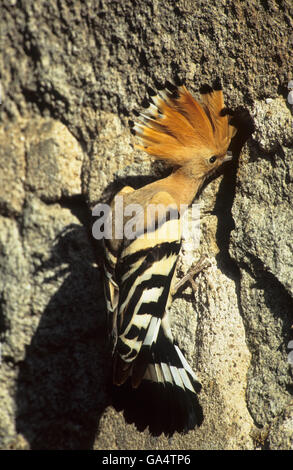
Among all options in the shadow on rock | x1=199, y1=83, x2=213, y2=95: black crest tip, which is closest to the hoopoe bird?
x1=199, y1=83, x2=213, y2=95: black crest tip

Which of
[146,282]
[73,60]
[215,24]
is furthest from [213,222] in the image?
[73,60]

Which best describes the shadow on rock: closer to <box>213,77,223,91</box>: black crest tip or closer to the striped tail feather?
the striped tail feather

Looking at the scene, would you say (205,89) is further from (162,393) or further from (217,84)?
(162,393)

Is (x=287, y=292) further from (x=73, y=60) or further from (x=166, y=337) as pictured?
(x=73, y=60)

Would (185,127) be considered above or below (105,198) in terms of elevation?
above

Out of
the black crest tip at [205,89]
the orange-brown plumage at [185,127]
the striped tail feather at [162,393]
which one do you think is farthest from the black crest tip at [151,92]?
the striped tail feather at [162,393]

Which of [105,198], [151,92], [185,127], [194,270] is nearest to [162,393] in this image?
[194,270]
